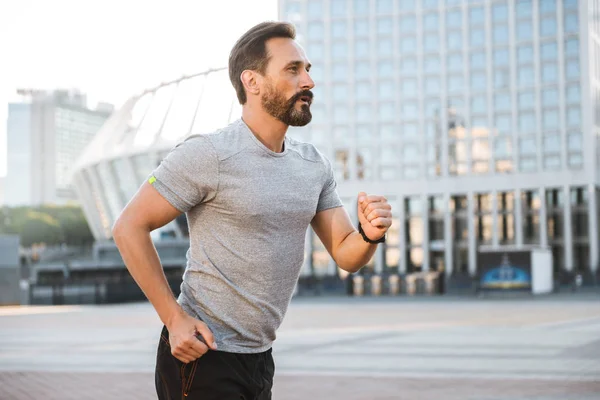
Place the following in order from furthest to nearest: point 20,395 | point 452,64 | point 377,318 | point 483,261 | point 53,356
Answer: point 452,64 < point 483,261 < point 377,318 < point 53,356 < point 20,395

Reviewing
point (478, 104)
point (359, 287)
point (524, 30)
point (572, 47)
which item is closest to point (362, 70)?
point (478, 104)

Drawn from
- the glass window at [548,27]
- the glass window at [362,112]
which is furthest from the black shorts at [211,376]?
the glass window at [362,112]

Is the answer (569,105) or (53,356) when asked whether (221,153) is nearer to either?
(53,356)

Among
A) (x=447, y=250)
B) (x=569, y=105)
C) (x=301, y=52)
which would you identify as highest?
(x=569, y=105)

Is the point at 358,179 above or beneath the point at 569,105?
beneath

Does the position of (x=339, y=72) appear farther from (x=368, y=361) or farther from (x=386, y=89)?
(x=368, y=361)

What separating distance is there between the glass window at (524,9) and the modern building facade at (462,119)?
0.10 m

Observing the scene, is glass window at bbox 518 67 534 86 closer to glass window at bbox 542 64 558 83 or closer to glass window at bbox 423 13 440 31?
glass window at bbox 542 64 558 83

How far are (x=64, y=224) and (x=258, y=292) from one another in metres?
119

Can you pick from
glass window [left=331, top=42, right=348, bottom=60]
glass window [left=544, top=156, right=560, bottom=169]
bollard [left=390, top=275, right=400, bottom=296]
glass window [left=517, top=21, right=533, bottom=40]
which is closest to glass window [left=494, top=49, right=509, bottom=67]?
glass window [left=517, top=21, right=533, bottom=40]

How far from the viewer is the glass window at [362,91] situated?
251ft

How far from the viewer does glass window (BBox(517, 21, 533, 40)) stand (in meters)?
71.4

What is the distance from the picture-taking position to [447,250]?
7512 cm

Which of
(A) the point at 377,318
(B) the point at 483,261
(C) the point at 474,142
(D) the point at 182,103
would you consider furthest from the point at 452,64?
(A) the point at 377,318
